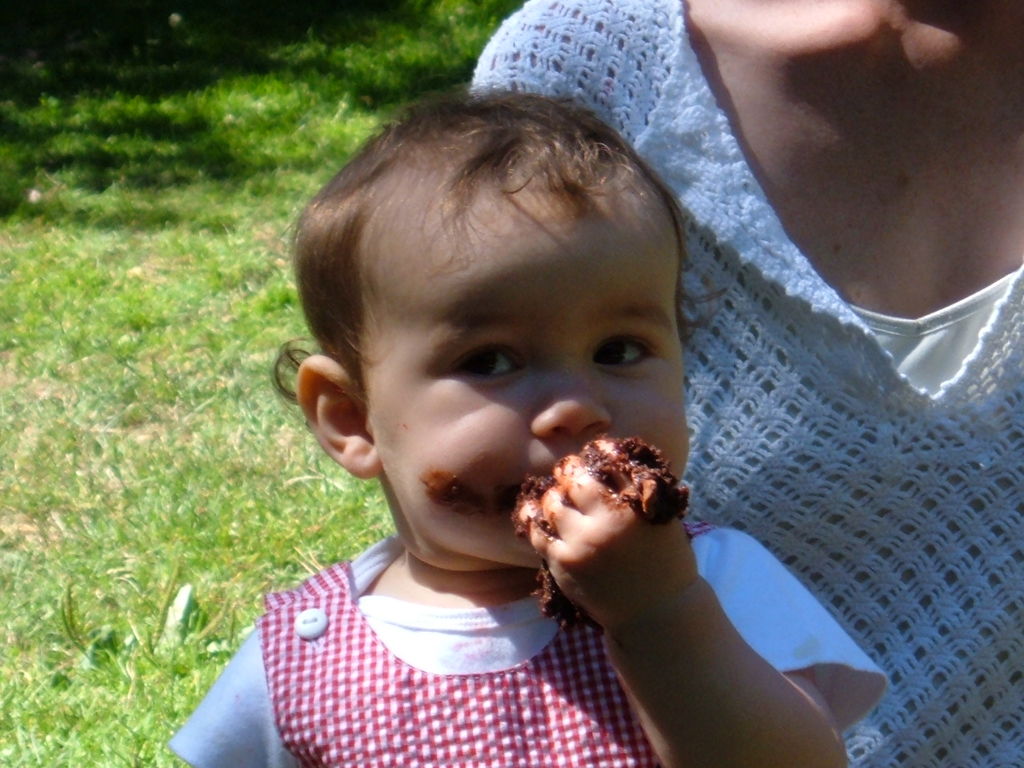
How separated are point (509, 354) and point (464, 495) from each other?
0.48 feet

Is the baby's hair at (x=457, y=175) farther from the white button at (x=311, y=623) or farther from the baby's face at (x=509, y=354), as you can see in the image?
the white button at (x=311, y=623)

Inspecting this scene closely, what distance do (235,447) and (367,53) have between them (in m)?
3.80

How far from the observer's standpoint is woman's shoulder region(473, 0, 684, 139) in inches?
80.7

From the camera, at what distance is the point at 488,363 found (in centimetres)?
159

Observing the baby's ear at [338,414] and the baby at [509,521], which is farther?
the baby's ear at [338,414]

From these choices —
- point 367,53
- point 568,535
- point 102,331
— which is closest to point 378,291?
point 568,535

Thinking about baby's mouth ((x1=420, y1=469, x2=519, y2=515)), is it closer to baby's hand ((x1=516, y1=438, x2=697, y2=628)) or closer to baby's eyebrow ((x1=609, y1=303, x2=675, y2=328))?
baby's hand ((x1=516, y1=438, x2=697, y2=628))

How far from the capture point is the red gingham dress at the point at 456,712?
5.49ft

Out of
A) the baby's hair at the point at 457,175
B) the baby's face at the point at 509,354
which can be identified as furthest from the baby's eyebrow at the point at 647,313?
the baby's hair at the point at 457,175

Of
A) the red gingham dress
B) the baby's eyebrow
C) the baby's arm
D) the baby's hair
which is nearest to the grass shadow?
the baby's hair

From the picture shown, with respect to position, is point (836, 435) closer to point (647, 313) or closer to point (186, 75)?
point (647, 313)

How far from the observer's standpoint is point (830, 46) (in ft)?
7.02

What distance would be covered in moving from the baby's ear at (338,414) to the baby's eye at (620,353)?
286mm

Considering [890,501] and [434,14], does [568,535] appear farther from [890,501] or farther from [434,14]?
[434,14]
